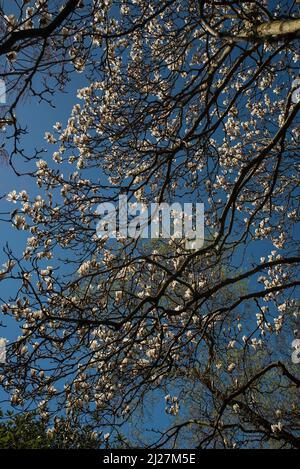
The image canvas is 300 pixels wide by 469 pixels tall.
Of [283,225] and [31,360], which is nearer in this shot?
[31,360]

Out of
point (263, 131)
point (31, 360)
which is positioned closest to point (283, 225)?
point (263, 131)

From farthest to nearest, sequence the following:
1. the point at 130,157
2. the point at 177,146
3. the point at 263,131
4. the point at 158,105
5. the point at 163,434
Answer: the point at 263,131 → the point at 130,157 → the point at 158,105 → the point at 177,146 → the point at 163,434

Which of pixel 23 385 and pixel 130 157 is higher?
pixel 130 157

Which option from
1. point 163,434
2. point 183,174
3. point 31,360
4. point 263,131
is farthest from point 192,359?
point 263,131

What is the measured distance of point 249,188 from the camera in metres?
6.72

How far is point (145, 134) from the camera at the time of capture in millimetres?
5207

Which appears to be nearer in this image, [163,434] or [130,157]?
[163,434]

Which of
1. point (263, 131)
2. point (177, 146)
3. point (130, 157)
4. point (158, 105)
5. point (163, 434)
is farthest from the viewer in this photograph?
point (263, 131)

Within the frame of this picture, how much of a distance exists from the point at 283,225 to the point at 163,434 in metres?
3.87

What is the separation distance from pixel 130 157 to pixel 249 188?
2.06m
